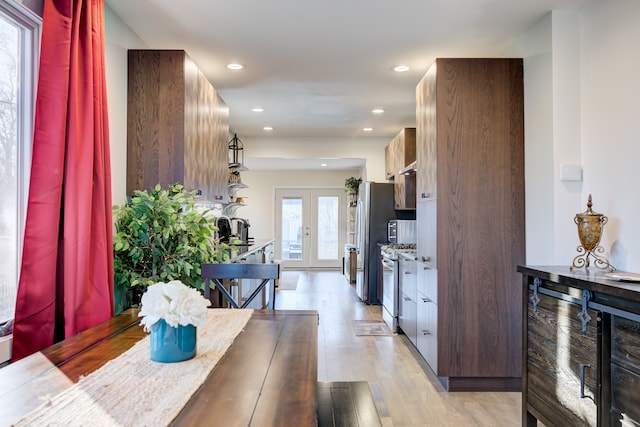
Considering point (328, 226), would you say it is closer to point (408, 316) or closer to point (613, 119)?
point (408, 316)

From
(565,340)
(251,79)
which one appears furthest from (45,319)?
(251,79)

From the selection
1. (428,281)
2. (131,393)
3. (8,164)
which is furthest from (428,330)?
(8,164)

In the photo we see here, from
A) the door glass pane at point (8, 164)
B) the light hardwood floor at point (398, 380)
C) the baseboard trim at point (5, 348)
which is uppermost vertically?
the door glass pane at point (8, 164)

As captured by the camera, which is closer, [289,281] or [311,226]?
[289,281]

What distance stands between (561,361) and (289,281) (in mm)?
6252

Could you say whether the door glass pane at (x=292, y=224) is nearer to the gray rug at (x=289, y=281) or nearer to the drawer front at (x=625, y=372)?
the gray rug at (x=289, y=281)

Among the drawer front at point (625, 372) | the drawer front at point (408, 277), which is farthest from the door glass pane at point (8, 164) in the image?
the drawer front at point (408, 277)

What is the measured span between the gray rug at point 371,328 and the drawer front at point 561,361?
218 cm

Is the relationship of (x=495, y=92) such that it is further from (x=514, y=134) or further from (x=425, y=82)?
(x=425, y=82)

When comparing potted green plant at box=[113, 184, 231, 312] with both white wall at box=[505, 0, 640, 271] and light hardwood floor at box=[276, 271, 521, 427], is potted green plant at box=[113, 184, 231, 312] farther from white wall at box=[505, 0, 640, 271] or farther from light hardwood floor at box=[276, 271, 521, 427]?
white wall at box=[505, 0, 640, 271]

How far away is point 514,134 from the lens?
2.96 metres

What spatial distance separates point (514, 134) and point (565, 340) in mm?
1526

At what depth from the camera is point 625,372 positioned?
159cm

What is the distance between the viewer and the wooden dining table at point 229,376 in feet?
3.31
